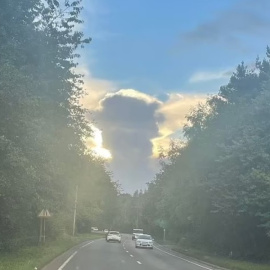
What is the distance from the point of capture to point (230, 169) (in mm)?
35094

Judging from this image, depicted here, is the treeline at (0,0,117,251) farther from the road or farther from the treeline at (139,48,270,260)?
the treeline at (139,48,270,260)

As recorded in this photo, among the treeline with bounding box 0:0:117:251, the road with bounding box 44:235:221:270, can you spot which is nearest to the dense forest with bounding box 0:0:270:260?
the treeline with bounding box 0:0:117:251

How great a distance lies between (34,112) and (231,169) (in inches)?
669

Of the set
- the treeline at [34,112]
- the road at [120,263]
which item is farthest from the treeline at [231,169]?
the treeline at [34,112]

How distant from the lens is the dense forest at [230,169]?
32844 mm

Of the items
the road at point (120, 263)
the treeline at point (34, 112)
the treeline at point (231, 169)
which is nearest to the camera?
the treeline at point (34, 112)

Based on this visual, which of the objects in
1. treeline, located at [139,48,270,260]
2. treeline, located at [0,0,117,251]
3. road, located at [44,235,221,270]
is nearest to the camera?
treeline, located at [0,0,117,251]

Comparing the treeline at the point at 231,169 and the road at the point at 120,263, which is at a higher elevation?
the treeline at the point at 231,169

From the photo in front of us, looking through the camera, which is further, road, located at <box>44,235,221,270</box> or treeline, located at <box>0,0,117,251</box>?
road, located at <box>44,235,221,270</box>

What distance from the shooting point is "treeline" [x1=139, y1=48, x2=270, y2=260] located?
108ft

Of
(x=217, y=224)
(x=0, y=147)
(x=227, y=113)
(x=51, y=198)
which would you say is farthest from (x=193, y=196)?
(x=0, y=147)

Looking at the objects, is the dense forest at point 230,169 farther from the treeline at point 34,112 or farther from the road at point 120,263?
the treeline at point 34,112

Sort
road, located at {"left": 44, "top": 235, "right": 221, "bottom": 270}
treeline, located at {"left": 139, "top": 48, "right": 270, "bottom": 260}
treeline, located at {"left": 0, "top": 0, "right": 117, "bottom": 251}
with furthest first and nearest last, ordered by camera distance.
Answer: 1. treeline, located at {"left": 139, "top": 48, "right": 270, "bottom": 260}
2. road, located at {"left": 44, "top": 235, "right": 221, "bottom": 270}
3. treeline, located at {"left": 0, "top": 0, "right": 117, "bottom": 251}

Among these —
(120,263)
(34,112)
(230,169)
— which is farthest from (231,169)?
(34,112)
